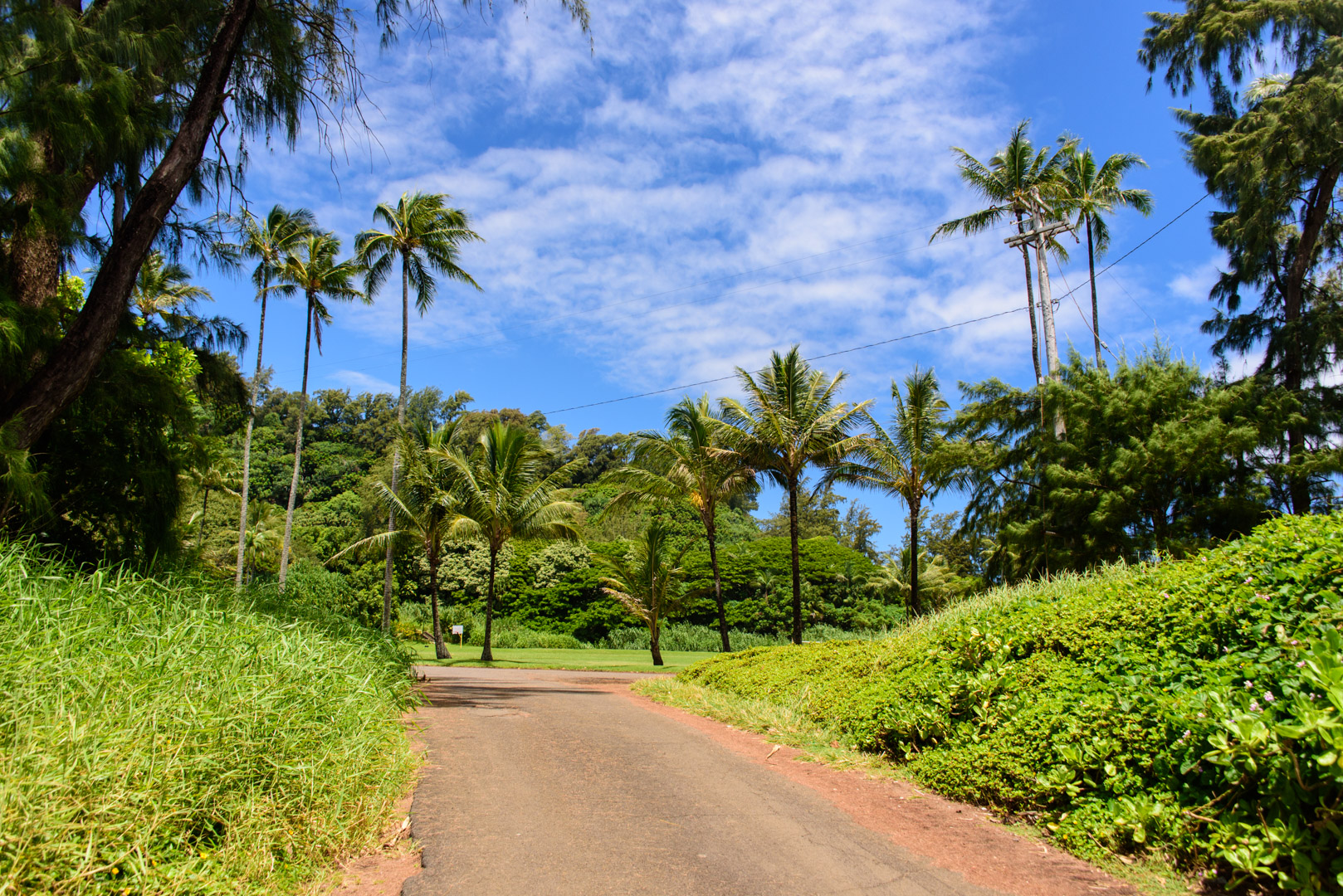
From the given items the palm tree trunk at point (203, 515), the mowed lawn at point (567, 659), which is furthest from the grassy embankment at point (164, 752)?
the palm tree trunk at point (203, 515)

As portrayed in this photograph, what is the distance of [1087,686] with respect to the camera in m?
5.62

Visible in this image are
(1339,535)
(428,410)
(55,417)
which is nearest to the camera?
(1339,535)

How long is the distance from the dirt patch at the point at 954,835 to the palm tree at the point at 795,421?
12854mm

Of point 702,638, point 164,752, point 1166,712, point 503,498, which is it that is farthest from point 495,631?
point 1166,712

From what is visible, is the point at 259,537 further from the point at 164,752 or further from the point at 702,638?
the point at 164,752

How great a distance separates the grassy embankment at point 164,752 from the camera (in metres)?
3.21

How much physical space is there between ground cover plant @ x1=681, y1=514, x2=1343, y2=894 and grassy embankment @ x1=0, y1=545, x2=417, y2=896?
14.7ft

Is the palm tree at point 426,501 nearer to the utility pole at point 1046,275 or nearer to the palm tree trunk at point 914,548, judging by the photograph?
the palm tree trunk at point 914,548

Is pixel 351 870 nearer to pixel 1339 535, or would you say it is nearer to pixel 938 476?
pixel 1339 535

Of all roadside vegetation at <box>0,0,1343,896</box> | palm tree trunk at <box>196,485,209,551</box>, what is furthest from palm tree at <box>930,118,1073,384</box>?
palm tree trunk at <box>196,485,209,551</box>

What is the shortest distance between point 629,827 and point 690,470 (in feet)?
60.4

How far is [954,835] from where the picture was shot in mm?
5066

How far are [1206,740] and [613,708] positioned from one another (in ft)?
28.5

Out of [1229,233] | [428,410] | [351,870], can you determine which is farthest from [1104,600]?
[428,410]
